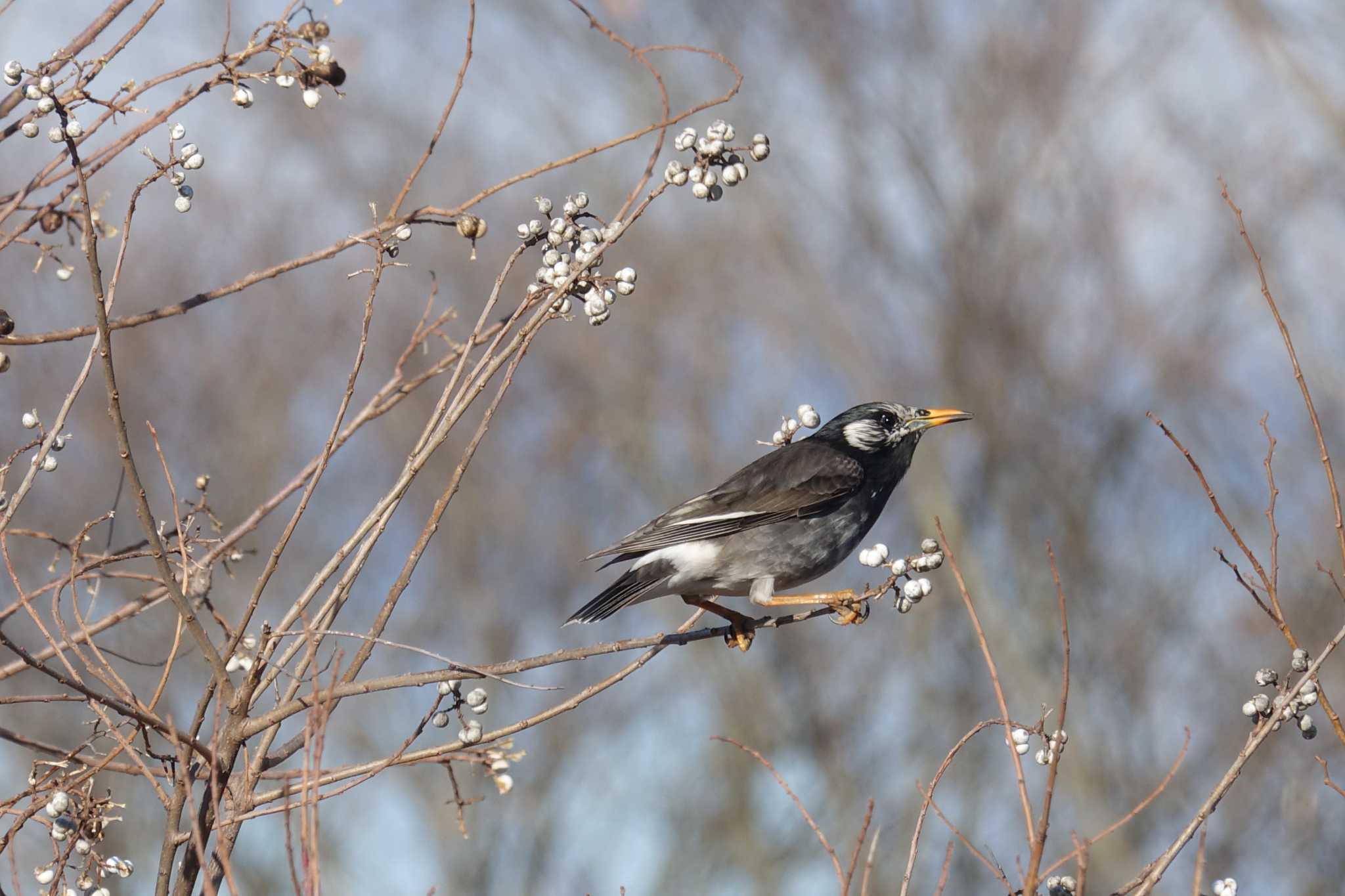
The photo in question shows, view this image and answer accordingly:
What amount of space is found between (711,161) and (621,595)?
2.14 m

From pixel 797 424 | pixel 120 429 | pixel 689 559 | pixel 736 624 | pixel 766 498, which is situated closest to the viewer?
pixel 120 429

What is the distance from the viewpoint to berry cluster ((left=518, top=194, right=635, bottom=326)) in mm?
3137

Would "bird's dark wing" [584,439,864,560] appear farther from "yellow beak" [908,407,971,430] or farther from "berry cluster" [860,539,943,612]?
"berry cluster" [860,539,943,612]

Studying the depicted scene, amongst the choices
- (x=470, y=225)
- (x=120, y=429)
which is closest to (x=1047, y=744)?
(x=470, y=225)

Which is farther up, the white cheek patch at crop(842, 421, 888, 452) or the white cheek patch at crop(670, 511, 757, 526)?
the white cheek patch at crop(842, 421, 888, 452)

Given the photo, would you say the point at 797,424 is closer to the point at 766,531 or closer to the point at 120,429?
the point at 766,531

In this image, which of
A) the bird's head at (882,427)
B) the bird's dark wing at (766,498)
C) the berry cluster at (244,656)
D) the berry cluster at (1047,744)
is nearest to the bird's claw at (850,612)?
the bird's dark wing at (766,498)

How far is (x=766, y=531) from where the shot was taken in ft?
17.6

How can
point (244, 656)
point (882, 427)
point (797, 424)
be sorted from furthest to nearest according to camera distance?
point (882, 427), point (797, 424), point (244, 656)

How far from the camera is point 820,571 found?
5480 millimetres

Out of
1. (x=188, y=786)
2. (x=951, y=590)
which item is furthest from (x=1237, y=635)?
(x=188, y=786)

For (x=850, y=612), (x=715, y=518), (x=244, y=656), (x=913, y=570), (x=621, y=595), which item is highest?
(x=715, y=518)

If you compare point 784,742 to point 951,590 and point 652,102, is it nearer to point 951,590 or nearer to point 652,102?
point 951,590

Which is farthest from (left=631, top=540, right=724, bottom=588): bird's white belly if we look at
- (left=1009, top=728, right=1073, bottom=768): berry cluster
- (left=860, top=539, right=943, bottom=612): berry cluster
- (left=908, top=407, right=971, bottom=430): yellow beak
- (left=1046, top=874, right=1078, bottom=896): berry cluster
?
(left=1046, top=874, right=1078, bottom=896): berry cluster
